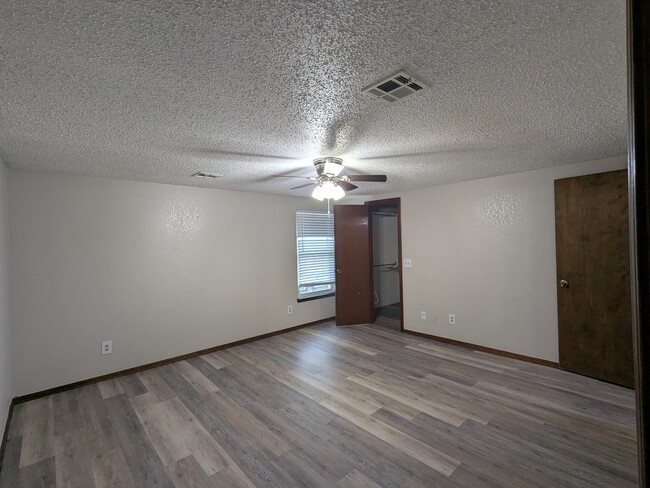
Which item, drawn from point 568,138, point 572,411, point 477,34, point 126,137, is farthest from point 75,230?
point 572,411

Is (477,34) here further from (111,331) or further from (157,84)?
(111,331)

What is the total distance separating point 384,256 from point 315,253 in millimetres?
1981

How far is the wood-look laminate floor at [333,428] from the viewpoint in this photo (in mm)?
1885

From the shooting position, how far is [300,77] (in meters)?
1.39

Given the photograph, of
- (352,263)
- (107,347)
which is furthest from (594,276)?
(107,347)

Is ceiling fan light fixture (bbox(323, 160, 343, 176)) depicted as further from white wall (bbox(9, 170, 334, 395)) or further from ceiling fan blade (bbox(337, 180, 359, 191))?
white wall (bbox(9, 170, 334, 395))

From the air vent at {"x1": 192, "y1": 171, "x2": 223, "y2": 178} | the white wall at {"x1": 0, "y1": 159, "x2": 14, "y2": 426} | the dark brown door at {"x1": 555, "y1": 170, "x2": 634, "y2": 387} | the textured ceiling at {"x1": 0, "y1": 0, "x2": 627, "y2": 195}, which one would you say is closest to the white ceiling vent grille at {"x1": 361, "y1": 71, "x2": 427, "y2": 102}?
the textured ceiling at {"x1": 0, "y1": 0, "x2": 627, "y2": 195}

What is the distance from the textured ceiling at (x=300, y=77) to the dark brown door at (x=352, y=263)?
2561mm

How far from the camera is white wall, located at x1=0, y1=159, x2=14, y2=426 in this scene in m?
2.26

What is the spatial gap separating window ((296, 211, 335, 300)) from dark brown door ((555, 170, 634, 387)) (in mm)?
3348

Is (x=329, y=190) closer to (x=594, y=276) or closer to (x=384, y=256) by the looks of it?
(x=594, y=276)

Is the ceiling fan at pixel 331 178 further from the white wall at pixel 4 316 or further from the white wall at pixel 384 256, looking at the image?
the white wall at pixel 384 256

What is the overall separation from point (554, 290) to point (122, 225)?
484 cm

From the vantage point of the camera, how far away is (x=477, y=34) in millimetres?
1133
